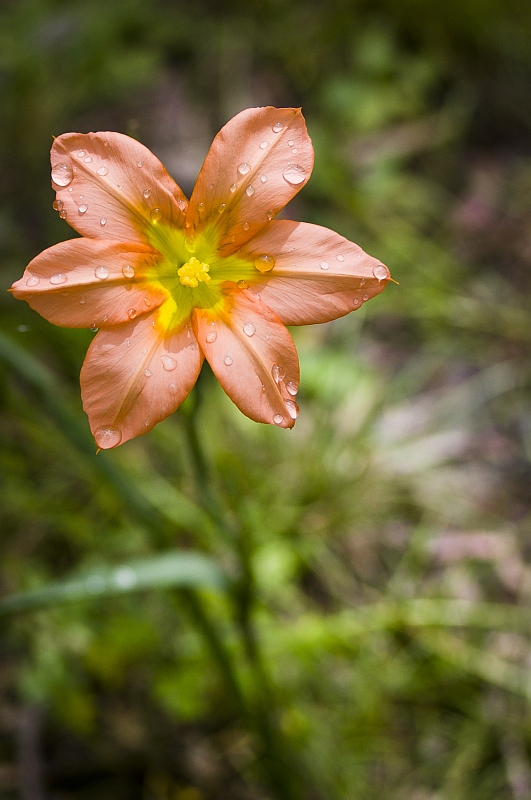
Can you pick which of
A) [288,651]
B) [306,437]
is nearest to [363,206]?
[306,437]

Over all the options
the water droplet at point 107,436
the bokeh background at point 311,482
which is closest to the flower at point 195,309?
the water droplet at point 107,436

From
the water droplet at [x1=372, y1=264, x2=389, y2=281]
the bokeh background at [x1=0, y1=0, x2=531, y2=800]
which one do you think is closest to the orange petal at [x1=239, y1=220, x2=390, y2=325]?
the water droplet at [x1=372, y1=264, x2=389, y2=281]

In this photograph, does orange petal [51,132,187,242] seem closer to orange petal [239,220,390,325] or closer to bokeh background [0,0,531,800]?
orange petal [239,220,390,325]

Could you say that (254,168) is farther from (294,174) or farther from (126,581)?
(126,581)

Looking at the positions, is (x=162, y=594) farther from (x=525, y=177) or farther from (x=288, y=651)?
(x=525, y=177)

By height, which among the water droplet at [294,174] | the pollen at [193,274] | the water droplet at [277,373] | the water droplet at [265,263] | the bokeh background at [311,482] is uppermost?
the water droplet at [294,174]

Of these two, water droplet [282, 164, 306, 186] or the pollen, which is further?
the pollen

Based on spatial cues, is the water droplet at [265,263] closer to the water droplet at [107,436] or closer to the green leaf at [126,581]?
the water droplet at [107,436]
